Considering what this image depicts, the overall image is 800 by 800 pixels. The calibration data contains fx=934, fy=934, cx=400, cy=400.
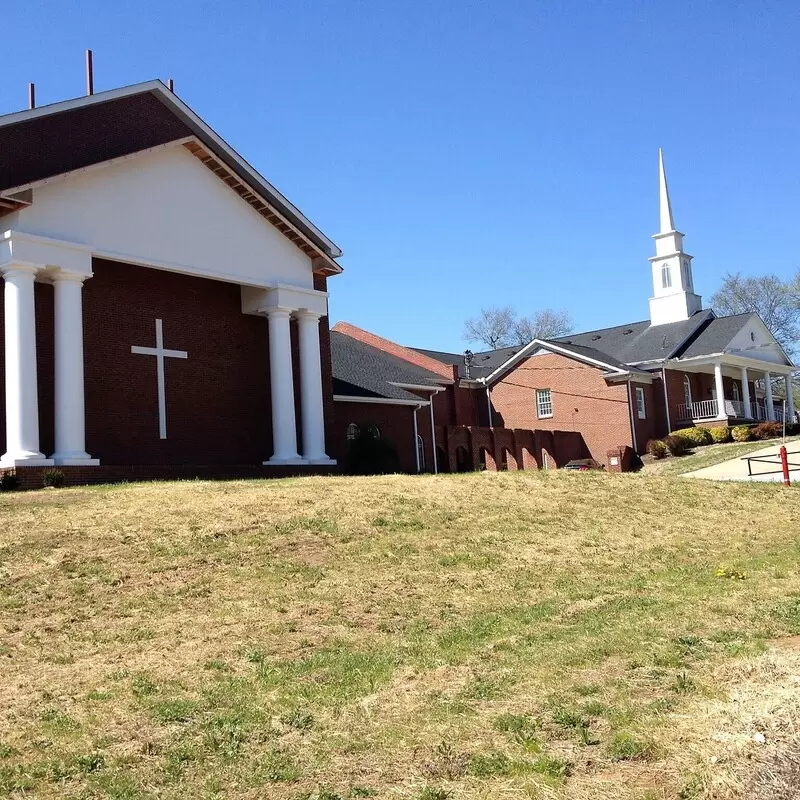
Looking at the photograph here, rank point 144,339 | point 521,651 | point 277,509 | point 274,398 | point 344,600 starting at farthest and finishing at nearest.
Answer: point 274,398
point 144,339
point 277,509
point 344,600
point 521,651

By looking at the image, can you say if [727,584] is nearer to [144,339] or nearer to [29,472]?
[29,472]

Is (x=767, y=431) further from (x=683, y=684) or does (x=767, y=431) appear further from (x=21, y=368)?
(x=683, y=684)

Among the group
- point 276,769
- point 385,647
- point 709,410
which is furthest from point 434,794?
point 709,410

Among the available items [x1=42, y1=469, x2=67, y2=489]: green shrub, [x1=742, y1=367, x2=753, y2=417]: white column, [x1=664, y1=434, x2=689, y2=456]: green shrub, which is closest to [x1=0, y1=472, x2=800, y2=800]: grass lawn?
[x1=42, y1=469, x2=67, y2=489]: green shrub

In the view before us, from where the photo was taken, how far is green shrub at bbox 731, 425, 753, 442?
4053 centimetres

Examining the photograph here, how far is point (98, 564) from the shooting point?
412 inches

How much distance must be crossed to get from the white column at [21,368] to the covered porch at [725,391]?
32.9 meters

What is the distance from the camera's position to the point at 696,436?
4088 cm

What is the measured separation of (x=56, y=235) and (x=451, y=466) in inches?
761

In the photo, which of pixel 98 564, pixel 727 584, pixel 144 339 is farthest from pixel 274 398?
pixel 727 584

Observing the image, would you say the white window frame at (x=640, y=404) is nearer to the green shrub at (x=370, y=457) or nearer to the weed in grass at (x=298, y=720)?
the green shrub at (x=370, y=457)

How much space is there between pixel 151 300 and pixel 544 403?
26.3 m

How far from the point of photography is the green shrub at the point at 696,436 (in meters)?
40.8

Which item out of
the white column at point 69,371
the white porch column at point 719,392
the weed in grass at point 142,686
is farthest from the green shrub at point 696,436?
the weed in grass at point 142,686
